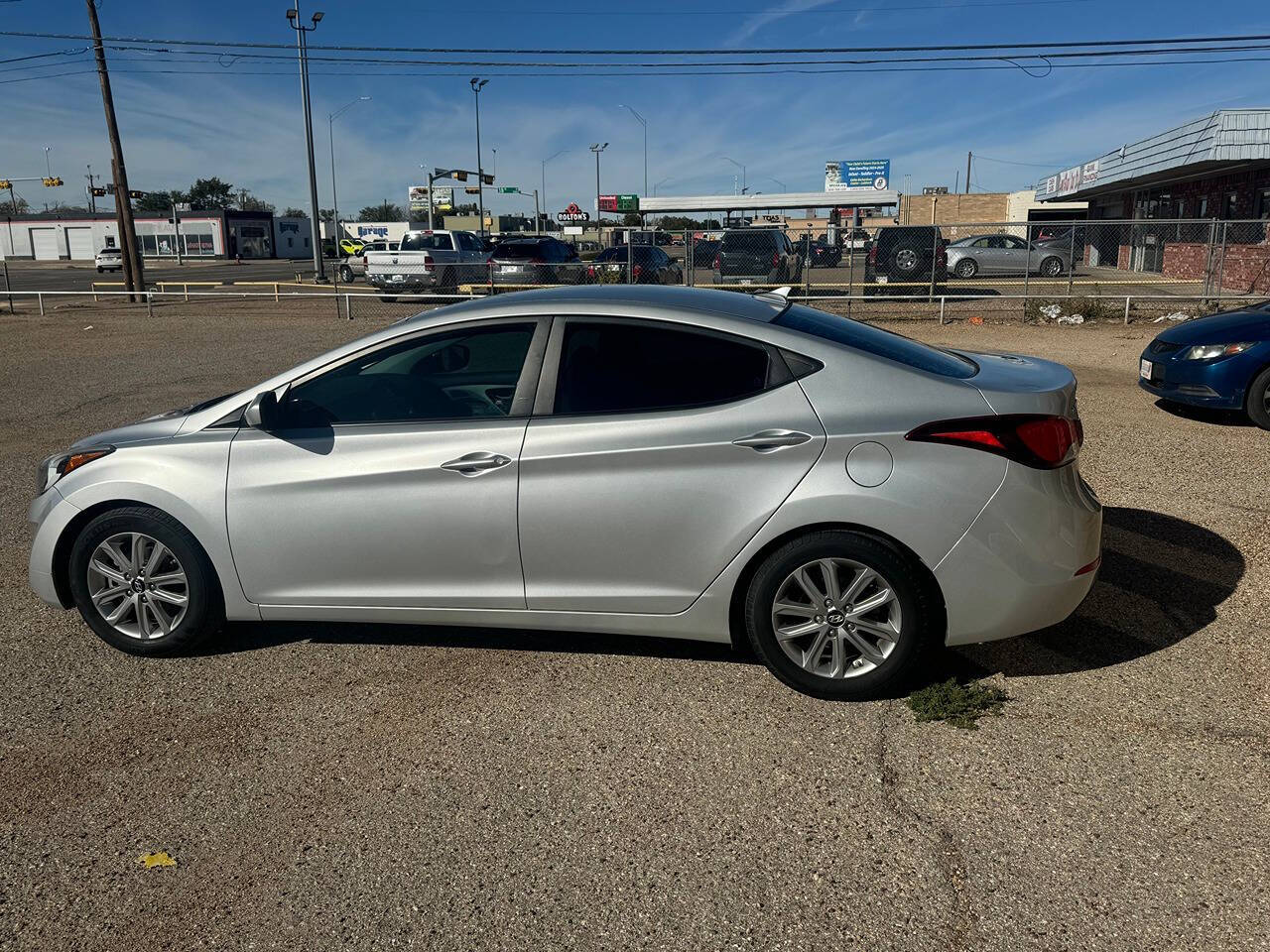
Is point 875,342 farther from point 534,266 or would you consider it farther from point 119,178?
point 119,178

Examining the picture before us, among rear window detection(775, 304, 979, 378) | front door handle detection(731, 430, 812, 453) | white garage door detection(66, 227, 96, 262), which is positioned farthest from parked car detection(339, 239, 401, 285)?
white garage door detection(66, 227, 96, 262)

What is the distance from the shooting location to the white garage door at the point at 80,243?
3302 inches

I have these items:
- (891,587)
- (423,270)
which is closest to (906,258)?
(423,270)

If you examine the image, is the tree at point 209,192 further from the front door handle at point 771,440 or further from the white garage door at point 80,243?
the front door handle at point 771,440

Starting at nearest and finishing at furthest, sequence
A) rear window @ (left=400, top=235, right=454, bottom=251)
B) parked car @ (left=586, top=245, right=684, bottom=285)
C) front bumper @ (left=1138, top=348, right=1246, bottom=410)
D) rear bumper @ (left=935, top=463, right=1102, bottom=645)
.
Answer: rear bumper @ (left=935, top=463, right=1102, bottom=645) < front bumper @ (left=1138, top=348, right=1246, bottom=410) < parked car @ (left=586, top=245, right=684, bottom=285) < rear window @ (left=400, top=235, right=454, bottom=251)

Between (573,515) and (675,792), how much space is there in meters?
1.16

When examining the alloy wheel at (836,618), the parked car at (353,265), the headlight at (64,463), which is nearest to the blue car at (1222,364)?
the alloy wheel at (836,618)

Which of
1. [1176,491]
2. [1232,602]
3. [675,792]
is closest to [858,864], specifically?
[675,792]

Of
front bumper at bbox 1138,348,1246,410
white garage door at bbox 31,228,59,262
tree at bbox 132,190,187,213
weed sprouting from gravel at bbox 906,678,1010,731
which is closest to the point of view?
weed sprouting from gravel at bbox 906,678,1010,731

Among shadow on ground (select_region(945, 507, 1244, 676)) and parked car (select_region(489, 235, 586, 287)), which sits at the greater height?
parked car (select_region(489, 235, 586, 287))

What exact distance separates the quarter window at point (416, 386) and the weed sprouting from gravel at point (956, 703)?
2.07 m

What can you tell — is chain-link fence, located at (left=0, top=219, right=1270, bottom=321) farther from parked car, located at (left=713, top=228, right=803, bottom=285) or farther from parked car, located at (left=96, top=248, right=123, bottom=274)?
parked car, located at (left=96, top=248, right=123, bottom=274)

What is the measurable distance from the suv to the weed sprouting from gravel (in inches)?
764

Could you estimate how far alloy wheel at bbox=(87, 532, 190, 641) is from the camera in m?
4.49
